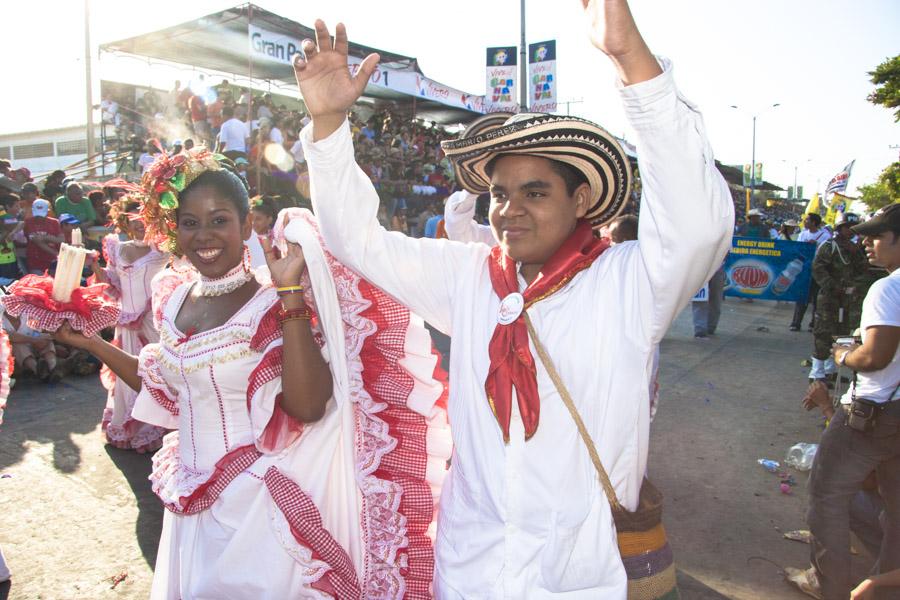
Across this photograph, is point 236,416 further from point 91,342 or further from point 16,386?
point 16,386

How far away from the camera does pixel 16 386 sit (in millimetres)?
6961

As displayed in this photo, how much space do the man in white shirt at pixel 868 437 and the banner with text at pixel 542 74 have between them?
14.2 m

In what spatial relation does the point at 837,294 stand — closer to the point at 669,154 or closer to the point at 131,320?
the point at 669,154

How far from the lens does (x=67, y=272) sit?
8.66 ft

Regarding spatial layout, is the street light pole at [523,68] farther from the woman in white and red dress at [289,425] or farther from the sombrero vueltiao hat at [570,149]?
the sombrero vueltiao hat at [570,149]

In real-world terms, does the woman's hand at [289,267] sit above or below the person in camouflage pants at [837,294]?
above

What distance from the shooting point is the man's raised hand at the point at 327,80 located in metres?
1.78

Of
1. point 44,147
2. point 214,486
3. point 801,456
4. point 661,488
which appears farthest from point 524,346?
point 44,147

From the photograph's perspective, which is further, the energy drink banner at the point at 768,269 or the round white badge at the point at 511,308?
the energy drink banner at the point at 768,269

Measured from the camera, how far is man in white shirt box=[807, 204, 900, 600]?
2.93 m

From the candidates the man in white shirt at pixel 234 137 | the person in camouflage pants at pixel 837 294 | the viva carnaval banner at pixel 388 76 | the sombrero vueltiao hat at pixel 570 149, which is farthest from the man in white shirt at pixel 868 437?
the man in white shirt at pixel 234 137

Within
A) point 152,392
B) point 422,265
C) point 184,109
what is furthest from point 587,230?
point 184,109

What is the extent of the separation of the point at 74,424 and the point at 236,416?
14.2 feet

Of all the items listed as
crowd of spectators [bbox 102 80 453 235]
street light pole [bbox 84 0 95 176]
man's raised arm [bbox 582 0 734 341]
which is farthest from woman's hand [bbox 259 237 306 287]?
street light pole [bbox 84 0 95 176]
